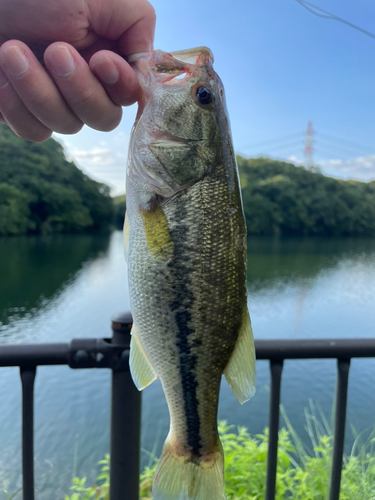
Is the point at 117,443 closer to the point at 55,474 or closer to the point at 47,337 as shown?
the point at 55,474

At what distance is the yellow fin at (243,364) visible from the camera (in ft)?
3.07

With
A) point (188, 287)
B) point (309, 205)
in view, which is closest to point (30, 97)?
point (188, 287)

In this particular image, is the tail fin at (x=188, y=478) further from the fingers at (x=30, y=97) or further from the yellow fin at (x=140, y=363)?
the fingers at (x=30, y=97)

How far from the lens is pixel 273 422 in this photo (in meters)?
1.49

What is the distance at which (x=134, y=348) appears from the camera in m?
0.99

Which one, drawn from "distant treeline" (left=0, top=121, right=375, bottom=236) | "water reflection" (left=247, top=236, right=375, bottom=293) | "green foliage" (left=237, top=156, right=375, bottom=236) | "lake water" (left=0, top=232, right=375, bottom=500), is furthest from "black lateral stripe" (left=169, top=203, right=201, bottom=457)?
"green foliage" (left=237, top=156, right=375, bottom=236)

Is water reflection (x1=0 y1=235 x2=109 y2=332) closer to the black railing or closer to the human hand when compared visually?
the black railing

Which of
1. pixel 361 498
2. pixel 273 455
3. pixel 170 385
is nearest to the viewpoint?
pixel 170 385

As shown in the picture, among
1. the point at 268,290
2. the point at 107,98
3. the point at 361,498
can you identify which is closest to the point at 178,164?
the point at 107,98

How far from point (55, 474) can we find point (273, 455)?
601 cm

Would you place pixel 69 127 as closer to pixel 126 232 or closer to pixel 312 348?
pixel 126 232

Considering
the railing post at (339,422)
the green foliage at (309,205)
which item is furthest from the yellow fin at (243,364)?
the green foliage at (309,205)

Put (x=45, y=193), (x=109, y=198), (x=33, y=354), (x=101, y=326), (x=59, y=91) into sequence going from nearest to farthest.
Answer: (x=59, y=91) < (x=33, y=354) < (x=101, y=326) < (x=45, y=193) < (x=109, y=198)

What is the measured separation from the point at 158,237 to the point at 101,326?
1474 cm
